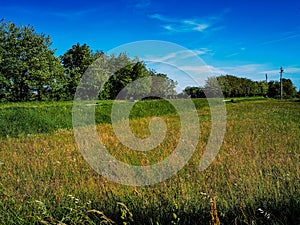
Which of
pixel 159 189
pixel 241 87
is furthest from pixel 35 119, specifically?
pixel 241 87

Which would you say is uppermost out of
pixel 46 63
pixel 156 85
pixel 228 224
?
pixel 46 63

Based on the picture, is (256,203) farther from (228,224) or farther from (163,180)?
(163,180)

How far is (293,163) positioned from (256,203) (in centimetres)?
229

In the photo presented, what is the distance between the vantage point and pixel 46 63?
139ft

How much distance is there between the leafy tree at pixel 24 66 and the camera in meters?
38.5

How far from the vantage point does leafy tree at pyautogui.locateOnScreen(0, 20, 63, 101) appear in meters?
38.5

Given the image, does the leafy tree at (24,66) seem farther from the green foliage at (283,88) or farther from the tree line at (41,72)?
the green foliage at (283,88)

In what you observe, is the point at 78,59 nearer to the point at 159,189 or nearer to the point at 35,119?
the point at 35,119

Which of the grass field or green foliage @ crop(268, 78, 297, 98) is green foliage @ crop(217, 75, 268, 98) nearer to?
green foliage @ crop(268, 78, 297, 98)

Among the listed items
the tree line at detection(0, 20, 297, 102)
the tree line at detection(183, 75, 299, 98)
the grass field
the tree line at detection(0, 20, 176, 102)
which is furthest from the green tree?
the grass field

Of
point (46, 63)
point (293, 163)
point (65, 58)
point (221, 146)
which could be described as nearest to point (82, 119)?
point (221, 146)

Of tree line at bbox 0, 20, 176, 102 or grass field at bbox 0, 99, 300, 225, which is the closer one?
grass field at bbox 0, 99, 300, 225

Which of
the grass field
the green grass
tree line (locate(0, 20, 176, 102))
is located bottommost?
the grass field

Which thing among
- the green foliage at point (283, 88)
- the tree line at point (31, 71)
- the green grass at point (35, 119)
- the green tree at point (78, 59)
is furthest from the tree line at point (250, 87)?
the green grass at point (35, 119)
